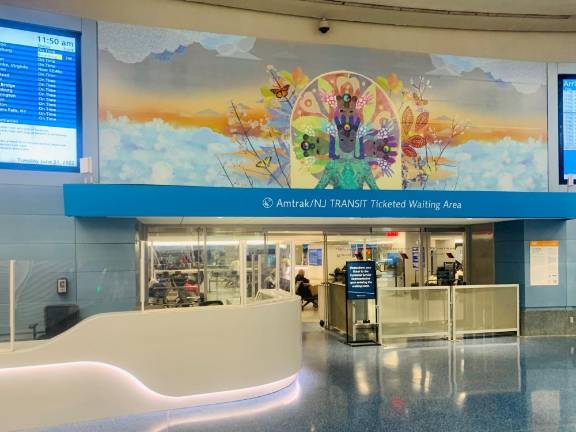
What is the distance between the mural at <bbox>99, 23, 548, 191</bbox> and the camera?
9.00 m

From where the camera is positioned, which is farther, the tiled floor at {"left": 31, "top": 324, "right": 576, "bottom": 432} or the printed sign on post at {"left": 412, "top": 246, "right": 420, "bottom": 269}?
the printed sign on post at {"left": 412, "top": 246, "right": 420, "bottom": 269}

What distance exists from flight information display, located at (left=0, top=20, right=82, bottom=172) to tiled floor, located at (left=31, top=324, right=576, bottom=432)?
469 cm

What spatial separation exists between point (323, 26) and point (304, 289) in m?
6.21

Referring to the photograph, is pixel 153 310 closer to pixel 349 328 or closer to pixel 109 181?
pixel 109 181

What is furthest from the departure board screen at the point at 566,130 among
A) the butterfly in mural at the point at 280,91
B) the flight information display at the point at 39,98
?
the flight information display at the point at 39,98

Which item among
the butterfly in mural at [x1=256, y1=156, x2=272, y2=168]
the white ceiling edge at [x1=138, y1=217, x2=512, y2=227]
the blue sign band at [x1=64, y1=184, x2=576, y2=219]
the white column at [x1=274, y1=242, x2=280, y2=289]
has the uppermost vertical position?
the butterfly in mural at [x1=256, y1=156, x2=272, y2=168]

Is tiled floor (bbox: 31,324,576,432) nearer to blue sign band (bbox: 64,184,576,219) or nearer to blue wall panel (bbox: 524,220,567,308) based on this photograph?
blue wall panel (bbox: 524,220,567,308)

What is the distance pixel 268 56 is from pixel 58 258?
524 centimetres

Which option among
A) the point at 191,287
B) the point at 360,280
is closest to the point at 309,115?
the point at 360,280

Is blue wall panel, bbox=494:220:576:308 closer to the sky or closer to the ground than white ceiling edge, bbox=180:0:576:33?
closer to the ground

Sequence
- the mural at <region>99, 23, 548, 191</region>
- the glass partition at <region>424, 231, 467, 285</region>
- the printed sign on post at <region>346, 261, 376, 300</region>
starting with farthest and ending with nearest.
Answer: the glass partition at <region>424, 231, 467, 285</region>
the printed sign on post at <region>346, 261, 376, 300</region>
the mural at <region>99, 23, 548, 191</region>

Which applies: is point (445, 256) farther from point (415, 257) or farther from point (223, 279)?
point (223, 279)

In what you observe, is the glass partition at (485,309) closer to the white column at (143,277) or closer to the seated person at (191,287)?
the seated person at (191,287)

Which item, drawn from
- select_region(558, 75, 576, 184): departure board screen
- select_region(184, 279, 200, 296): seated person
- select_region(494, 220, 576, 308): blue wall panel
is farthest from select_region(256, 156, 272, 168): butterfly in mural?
select_region(558, 75, 576, 184): departure board screen
